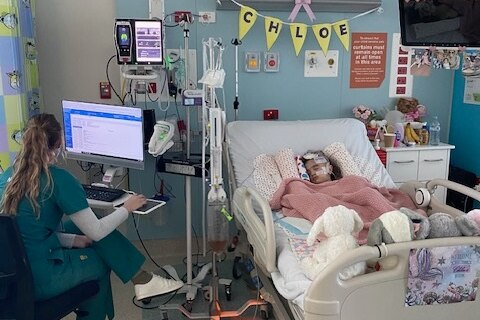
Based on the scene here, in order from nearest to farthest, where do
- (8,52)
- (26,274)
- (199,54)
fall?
(26,274) → (8,52) → (199,54)

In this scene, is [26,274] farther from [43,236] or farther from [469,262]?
[469,262]

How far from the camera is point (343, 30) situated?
3381 mm

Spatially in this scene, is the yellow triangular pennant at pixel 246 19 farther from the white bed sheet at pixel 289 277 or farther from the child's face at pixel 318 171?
the white bed sheet at pixel 289 277

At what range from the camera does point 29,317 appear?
1773 mm

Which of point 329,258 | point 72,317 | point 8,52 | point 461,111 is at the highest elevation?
point 8,52

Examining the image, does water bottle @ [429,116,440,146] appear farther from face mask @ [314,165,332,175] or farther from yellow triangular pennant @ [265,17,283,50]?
yellow triangular pennant @ [265,17,283,50]

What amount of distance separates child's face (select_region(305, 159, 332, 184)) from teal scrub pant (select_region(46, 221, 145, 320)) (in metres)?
1.14

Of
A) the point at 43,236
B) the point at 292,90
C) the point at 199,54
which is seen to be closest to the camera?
the point at 43,236

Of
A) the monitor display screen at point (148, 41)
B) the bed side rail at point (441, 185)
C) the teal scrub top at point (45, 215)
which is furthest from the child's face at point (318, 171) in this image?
the teal scrub top at point (45, 215)

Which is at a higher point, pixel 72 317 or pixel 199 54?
pixel 199 54

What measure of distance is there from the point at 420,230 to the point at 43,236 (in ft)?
4.90

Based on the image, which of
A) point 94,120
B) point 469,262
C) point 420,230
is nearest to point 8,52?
point 94,120

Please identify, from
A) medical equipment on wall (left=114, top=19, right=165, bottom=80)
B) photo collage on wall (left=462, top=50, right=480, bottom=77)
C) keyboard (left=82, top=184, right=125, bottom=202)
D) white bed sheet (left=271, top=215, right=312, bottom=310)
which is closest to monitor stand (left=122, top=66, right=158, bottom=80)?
medical equipment on wall (left=114, top=19, right=165, bottom=80)

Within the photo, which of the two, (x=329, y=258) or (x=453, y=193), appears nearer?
(x=329, y=258)
